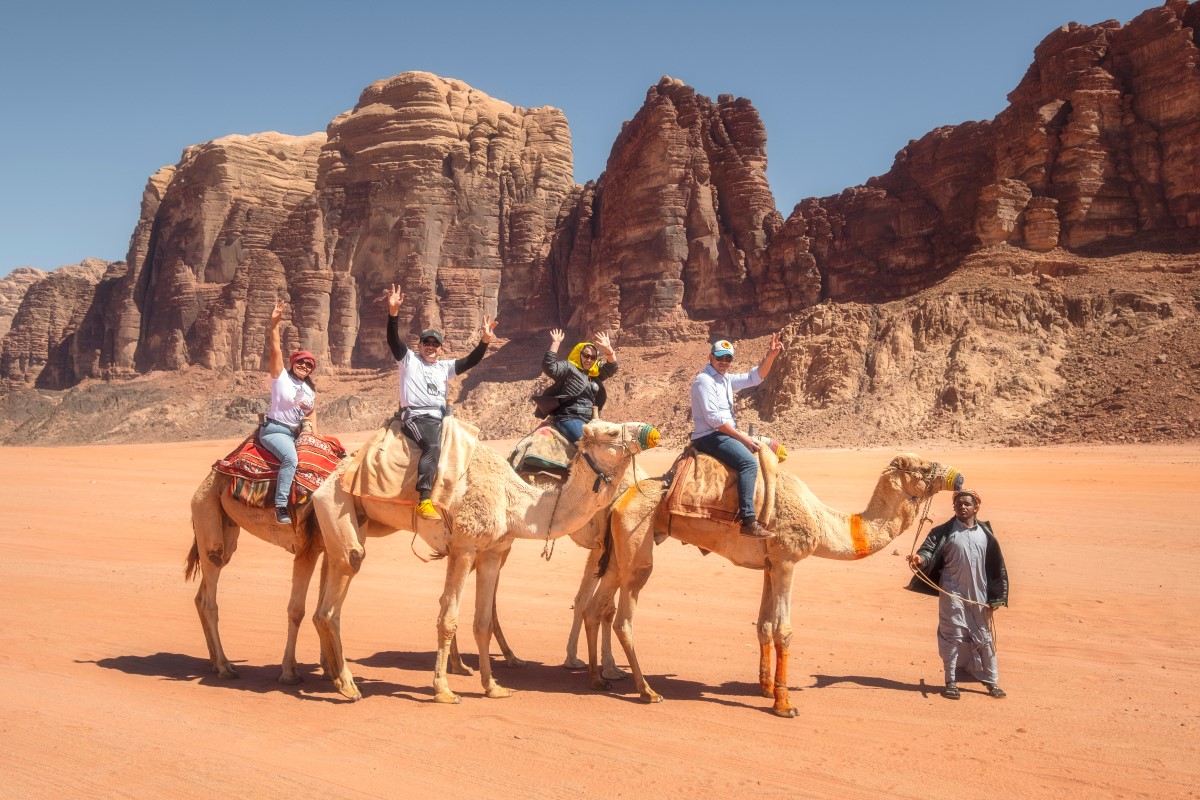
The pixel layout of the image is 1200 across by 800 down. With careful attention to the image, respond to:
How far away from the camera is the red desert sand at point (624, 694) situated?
20.8ft

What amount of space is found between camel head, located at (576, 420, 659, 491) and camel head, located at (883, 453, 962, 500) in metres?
2.37

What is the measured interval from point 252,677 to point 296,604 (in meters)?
0.89

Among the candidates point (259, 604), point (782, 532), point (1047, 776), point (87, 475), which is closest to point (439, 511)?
point (782, 532)

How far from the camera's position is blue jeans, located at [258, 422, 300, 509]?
8688mm

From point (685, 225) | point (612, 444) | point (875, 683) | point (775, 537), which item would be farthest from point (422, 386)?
point (685, 225)

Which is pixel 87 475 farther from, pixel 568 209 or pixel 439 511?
pixel 568 209

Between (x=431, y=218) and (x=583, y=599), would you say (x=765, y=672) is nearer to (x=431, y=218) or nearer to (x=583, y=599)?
(x=583, y=599)

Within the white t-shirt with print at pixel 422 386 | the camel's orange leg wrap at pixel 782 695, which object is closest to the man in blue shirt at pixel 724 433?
the camel's orange leg wrap at pixel 782 695

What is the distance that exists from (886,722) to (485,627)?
3.48m

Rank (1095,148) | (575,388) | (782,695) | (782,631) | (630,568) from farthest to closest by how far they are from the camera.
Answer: (1095,148) < (575,388) < (630,568) < (782,631) < (782,695)

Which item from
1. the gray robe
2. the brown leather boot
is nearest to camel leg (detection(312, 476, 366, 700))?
the brown leather boot

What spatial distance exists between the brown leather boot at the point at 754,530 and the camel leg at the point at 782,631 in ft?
1.15

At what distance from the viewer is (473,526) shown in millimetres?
8148

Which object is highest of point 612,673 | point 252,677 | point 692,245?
point 692,245
